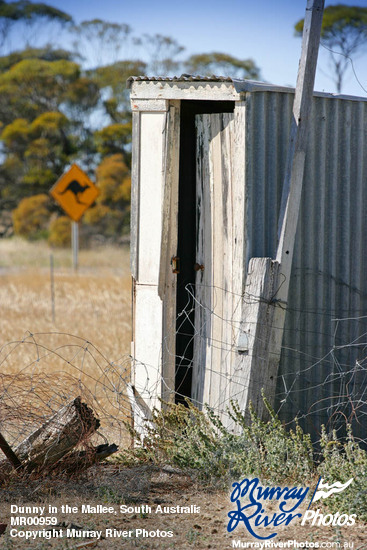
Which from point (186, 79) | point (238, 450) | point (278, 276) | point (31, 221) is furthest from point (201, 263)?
point (31, 221)

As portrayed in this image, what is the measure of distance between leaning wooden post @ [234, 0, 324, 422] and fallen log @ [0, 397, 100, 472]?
110cm

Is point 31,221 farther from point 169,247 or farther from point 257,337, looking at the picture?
point 257,337

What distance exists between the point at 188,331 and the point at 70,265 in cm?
2357

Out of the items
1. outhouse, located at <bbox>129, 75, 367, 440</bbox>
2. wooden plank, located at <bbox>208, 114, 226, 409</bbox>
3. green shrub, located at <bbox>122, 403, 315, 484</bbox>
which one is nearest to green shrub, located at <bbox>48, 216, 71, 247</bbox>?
outhouse, located at <bbox>129, 75, 367, 440</bbox>

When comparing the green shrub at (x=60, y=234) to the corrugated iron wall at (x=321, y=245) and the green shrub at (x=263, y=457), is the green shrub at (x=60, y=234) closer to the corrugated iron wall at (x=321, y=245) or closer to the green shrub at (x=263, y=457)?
the corrugated iron wall at (x=321, y=245)

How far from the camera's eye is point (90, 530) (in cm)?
424

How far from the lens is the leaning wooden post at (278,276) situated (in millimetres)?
4988

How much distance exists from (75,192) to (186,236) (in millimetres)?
16464

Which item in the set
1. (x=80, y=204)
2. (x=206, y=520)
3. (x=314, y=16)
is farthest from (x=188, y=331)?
(x=80, y=204)

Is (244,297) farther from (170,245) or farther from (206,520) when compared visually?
(206,520)

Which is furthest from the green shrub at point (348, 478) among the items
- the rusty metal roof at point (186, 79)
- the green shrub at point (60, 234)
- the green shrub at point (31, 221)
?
the green shrub at point (31, 221)

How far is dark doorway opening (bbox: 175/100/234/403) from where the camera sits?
20.4 feet

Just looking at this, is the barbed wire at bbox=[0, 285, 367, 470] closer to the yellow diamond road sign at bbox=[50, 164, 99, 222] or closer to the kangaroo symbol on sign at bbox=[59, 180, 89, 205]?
the yellow diamond road sign at bbox=[50, 164, 99, 222]

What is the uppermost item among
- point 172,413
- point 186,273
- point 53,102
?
point 53,102
